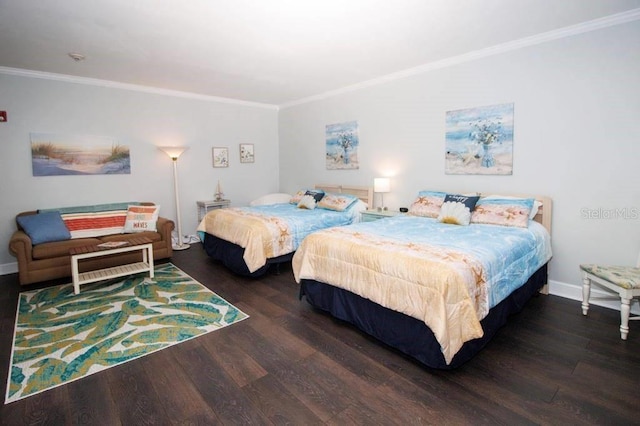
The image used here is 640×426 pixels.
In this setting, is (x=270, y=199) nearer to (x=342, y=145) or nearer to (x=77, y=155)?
(x=342, y=145)

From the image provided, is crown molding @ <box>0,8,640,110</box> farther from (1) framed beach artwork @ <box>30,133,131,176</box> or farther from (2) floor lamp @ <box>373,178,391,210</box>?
(2) floor lamp @ <box>373,178,391,210</box>

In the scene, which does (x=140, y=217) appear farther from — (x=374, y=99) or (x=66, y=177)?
(x=374, y=99)

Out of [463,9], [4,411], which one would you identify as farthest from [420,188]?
[4,411]

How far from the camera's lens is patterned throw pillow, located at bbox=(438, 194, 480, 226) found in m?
3.52

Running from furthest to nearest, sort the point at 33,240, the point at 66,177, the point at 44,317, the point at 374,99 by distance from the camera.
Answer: the point at 374,99 → the point at 66,177 → the point at 33,240 → the point at 44,317

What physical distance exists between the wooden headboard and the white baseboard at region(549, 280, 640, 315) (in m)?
2.59

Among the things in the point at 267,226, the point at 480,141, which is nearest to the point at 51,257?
the point at 267,226

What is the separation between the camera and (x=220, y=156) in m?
6.21

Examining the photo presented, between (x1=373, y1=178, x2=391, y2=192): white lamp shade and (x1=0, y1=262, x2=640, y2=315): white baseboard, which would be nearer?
(x1=0, y1=262, x2=640, y2=315): white baseboard

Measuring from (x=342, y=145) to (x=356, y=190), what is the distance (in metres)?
0.83

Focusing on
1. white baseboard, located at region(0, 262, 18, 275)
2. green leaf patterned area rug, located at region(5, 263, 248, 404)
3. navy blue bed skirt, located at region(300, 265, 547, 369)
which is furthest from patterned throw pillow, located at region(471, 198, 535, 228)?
white baseboard, located at region(0, 262, 18, 275)

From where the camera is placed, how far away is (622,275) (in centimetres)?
264

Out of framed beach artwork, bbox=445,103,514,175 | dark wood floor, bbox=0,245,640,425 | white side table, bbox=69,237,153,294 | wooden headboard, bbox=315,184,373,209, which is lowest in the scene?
dark wood floor, bbox=0,245,640,425

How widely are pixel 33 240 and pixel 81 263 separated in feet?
1.97
